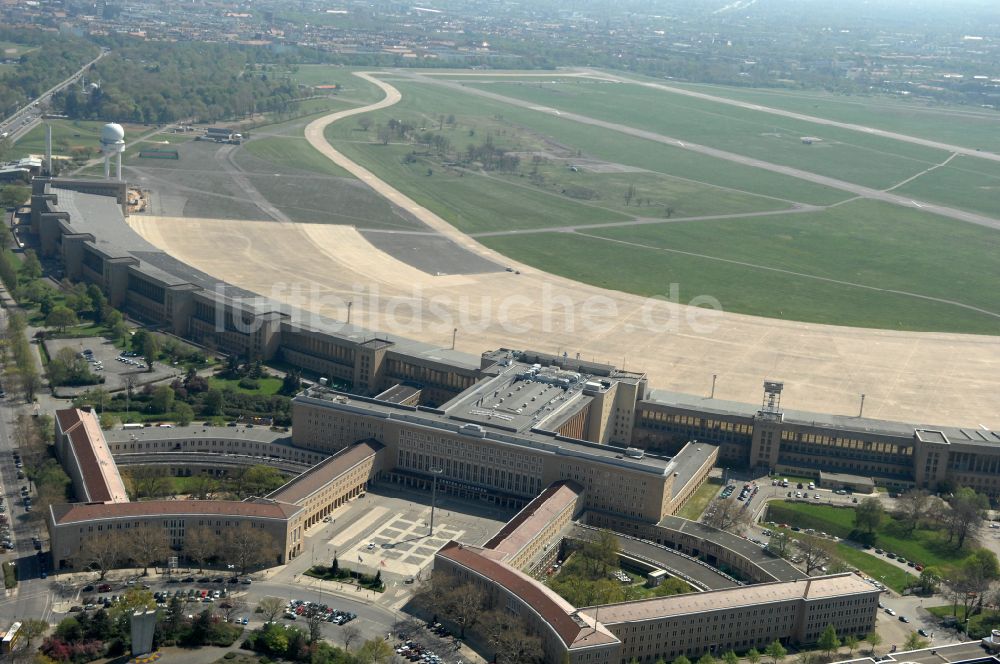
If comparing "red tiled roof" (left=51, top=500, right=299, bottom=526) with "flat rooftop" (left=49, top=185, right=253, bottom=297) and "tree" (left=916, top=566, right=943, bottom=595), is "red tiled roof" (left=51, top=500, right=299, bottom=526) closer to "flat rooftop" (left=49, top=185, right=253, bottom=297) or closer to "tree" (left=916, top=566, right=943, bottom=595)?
"tree" (left=916, top=566, right=943, bottom=595)

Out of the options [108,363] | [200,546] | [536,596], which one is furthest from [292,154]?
[536,596]

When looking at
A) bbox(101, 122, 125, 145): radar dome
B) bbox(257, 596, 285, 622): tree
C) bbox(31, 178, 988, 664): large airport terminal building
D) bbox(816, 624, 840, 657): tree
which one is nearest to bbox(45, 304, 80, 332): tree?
bbox(31, 178, 988, 664): large airport terminal building

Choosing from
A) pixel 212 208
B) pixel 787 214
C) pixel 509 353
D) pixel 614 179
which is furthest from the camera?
pixel 614 179

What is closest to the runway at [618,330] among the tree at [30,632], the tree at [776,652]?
the tree at [776,652]

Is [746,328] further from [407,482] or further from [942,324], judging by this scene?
[407,482]

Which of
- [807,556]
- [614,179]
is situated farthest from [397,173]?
[807,556]
